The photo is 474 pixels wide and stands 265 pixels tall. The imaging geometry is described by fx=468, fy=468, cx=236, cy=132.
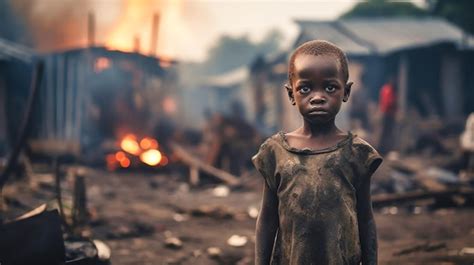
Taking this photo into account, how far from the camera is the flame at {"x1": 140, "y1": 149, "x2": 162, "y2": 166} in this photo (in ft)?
45.9

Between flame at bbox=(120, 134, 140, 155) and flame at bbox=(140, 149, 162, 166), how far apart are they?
264 millimetres

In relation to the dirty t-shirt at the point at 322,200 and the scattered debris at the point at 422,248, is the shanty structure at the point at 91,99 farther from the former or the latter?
the dirty t-shirt at the point at 322,200

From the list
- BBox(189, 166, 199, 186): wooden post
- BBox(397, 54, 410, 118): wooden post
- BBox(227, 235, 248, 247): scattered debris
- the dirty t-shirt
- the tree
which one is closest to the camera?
Result: the dirty t-shirt

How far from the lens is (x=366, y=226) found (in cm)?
212

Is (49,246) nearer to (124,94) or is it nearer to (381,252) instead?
(381,252)

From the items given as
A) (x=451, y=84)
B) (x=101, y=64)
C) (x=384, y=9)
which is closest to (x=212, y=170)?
(x=101, y=64)

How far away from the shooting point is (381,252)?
18.3 ft

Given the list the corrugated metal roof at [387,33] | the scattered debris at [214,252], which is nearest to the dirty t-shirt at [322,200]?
the scattered debris at [214,252]

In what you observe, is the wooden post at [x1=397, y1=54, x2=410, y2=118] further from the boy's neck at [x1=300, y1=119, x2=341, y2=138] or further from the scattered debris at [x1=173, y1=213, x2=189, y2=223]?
the boy's neck at [x1=300, y1=119, x2=341, y2=138]

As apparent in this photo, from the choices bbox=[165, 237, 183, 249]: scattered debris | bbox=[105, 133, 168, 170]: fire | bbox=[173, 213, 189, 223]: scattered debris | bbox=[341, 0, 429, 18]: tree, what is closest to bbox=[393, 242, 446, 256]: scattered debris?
bbox=[165, 237, 183, 249]: scattered debris

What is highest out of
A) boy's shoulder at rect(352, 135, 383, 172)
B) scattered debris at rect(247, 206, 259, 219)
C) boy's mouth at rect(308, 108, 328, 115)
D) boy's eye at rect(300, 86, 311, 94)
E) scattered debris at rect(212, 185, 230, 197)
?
boy's eye at rect(300, 86, 311, 94)

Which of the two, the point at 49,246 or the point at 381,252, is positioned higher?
the point at 49,246

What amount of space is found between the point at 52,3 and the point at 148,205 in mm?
23709

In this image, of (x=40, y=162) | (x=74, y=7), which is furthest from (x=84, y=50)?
(x=74, y=7)
